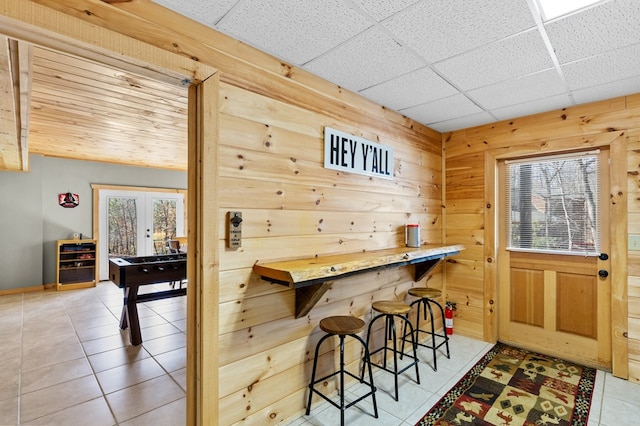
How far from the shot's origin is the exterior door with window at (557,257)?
9.42ft

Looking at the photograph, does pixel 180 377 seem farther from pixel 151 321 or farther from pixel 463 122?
A: pixel 463 122

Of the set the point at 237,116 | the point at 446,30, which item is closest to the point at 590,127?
the point at 446,30

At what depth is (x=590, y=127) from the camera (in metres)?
2.85

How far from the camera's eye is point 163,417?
2.20 m

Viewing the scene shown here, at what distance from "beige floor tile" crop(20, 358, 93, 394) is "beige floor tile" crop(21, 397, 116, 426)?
1.65 ft

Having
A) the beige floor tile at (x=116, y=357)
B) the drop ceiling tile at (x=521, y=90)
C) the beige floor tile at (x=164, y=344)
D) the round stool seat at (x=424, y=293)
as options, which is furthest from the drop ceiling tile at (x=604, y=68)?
the beige floor tile at (x=116, y=357)

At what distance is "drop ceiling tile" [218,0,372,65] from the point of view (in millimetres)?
1542

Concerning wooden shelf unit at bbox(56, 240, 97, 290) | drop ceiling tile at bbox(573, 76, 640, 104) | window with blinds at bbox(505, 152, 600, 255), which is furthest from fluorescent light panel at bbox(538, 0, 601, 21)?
wooden shelf unit at bbox(56, 240, 97, 290)


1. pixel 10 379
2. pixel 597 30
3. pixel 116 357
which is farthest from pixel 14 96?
pixel 597 30

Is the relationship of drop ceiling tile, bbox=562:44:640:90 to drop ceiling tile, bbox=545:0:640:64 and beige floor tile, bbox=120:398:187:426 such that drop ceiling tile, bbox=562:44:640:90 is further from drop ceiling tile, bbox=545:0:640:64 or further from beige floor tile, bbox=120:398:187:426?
beige floor tile, bbox=120:398:187:426

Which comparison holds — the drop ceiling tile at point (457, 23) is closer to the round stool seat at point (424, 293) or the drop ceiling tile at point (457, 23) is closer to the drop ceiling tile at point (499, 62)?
the drop ceiling tile at point (499, 62)

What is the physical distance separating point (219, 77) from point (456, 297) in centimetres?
337

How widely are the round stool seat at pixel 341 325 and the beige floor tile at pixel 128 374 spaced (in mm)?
1728

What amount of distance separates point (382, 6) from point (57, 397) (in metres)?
3.46
